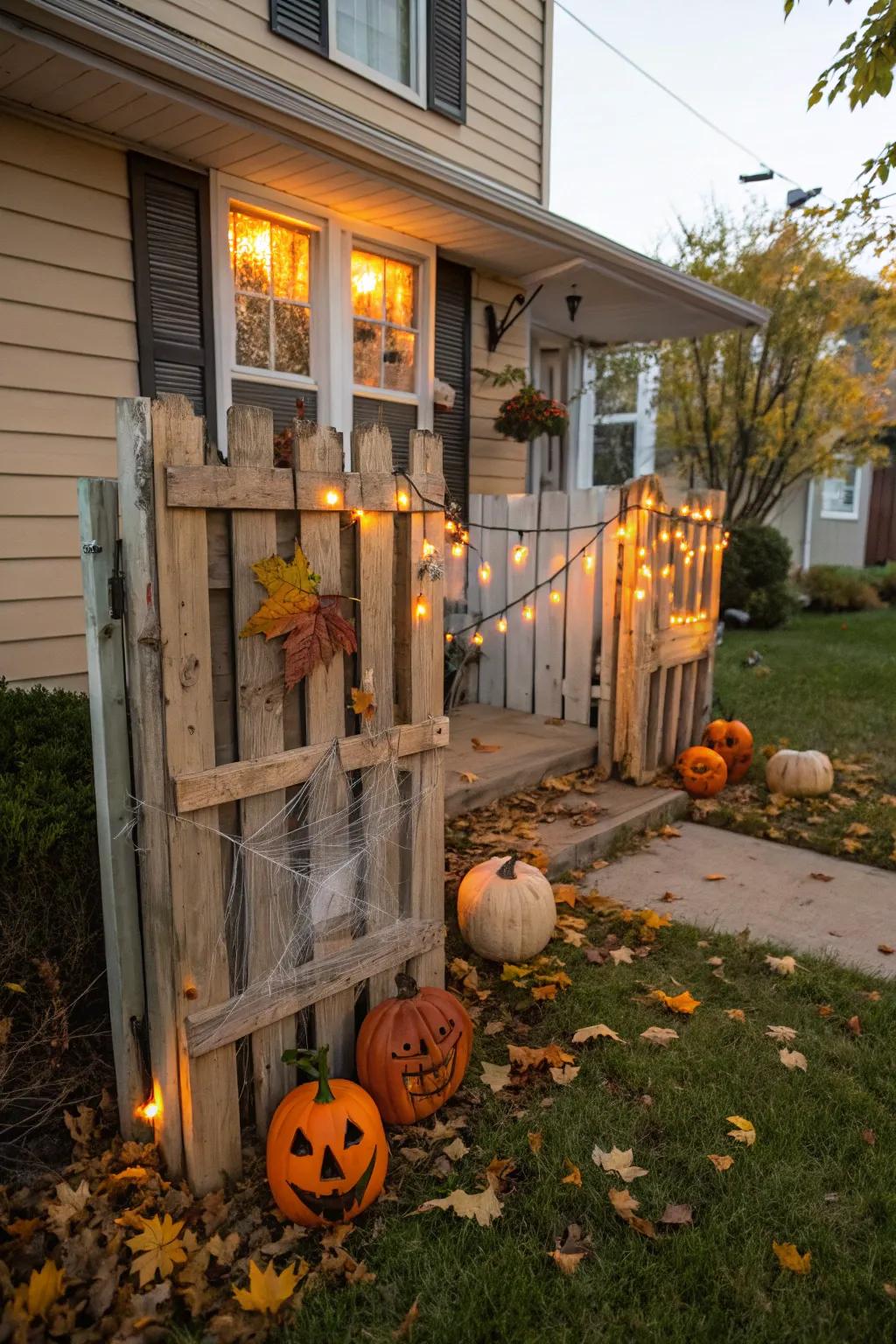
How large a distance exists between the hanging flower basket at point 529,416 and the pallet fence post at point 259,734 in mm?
4862

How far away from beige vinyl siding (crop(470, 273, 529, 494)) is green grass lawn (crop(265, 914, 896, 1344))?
4.93 meters

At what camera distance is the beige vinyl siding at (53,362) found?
4.15 m

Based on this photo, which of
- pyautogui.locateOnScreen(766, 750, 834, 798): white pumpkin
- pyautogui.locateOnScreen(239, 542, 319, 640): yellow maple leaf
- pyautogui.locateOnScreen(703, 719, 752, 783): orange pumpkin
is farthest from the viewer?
pyautogui.locateOnScreen(703, 719, 752, 783): orange pumpkin

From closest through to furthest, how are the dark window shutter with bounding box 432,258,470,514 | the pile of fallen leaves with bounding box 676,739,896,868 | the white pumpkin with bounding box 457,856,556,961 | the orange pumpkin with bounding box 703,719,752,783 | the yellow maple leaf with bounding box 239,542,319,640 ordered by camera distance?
the yellow maple leaf with bounding box 239,542,319,640
the white pumpkin with bounding box 457,856,556,961
the pile of fallen leaves with bounding box 676,739,896,868
the orange pumpkin with bounding box 703,719,752,783
the dark window shutter with bounding box 432,258,470,514

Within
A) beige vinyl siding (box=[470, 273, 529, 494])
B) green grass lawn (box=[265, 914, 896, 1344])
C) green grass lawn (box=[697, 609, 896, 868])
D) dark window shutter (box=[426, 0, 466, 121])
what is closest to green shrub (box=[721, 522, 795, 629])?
green grass lawn (box=[697, 609, 896, 868])

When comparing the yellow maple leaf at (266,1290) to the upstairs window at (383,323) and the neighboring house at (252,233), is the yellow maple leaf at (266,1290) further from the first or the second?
the upstairs window at (383,323)

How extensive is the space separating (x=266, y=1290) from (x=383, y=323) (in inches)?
222

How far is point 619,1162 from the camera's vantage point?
2266 mm

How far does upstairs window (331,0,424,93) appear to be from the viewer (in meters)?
5.80

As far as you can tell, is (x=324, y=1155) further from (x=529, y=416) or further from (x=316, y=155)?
(x=529, y=416)

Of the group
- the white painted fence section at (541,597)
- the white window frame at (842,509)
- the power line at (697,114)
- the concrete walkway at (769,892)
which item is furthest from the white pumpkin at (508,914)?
the white window frame at (842,509)

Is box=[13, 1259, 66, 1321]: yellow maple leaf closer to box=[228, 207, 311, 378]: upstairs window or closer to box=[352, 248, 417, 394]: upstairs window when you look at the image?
box=[228, 207, 311, 378]: upstairs window

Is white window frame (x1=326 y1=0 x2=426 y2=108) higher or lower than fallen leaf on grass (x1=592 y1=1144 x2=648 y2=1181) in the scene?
higher

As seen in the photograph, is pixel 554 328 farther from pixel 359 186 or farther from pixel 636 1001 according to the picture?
pixel 636 1001
